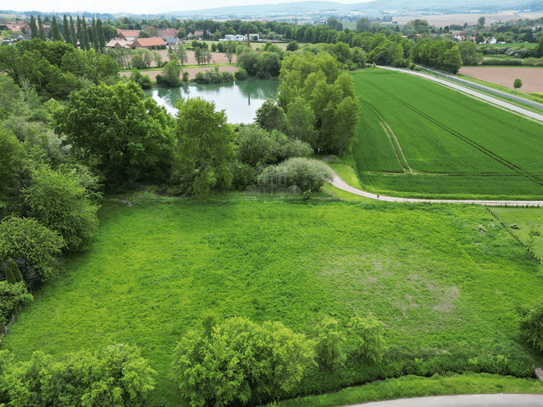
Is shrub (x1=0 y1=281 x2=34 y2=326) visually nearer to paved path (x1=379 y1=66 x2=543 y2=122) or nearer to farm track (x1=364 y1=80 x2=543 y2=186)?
farm track (x1=364 y1=80 x2=543 y2=186)

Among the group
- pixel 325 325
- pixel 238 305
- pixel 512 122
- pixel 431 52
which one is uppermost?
pixel 431 52

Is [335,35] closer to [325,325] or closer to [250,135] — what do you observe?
[250,135]

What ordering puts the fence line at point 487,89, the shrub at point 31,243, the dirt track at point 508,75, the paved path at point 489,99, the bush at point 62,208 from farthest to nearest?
1. the dirt track at point 508,75
2. the fence line at point 487,89
3. the paved path at point 489,99
4. the bush at point 62,208
5. the shrub at point 31,243

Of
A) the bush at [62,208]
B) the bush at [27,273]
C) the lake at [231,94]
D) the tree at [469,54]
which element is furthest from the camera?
the tree at [469,54]

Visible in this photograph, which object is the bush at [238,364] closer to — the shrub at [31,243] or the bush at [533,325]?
the bush at [533,325]

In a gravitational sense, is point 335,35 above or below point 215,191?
above

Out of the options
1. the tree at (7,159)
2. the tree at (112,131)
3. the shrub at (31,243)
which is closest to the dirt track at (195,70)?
the tree at (112,131)

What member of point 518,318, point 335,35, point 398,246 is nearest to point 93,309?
point 398,246

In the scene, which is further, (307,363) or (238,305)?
(238,305)
